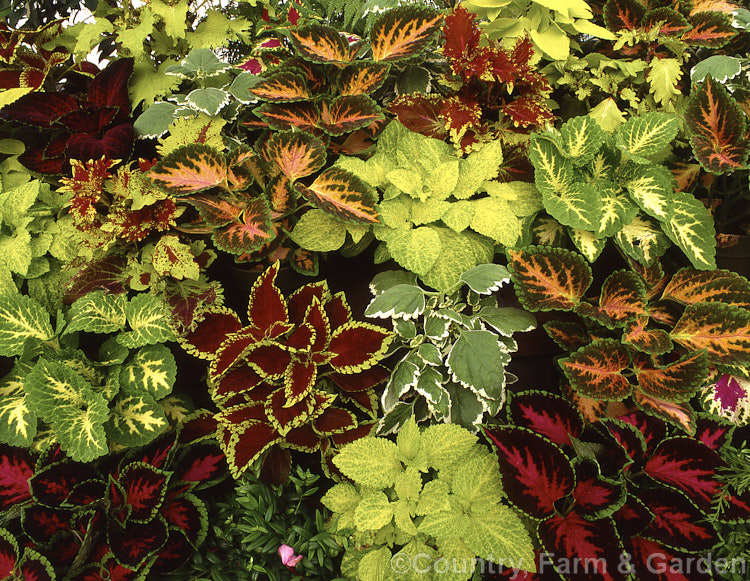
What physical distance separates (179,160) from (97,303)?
0.32 metres

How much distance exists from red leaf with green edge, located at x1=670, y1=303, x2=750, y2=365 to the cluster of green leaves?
76 cm

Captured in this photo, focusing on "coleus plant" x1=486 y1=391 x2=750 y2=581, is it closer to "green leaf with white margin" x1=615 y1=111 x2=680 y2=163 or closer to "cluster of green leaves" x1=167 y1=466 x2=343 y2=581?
"cluster of green leaves" x1=167 y1=466 x2=343 y2=581

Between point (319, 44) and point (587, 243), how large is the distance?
2.23 ft

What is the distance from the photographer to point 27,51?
1252mm

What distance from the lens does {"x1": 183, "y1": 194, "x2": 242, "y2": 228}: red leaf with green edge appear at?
991 mm

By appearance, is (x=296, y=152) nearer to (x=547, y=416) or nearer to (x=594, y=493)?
(x=547, y=416)

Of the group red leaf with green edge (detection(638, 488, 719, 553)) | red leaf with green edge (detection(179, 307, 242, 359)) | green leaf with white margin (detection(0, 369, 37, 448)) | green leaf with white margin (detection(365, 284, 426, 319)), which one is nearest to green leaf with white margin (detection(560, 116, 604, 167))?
green leaf with white margin (detection(365, 284, 426, 319))

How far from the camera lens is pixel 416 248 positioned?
3.21ft

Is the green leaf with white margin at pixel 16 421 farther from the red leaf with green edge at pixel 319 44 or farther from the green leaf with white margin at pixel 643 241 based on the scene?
the green leaf with white margin at pixel 643 241

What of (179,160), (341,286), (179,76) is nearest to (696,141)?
(341,286)

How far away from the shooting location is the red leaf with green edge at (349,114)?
1.05 metres

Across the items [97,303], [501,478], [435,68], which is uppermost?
[435,68]

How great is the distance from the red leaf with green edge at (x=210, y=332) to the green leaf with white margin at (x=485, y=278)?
462mm

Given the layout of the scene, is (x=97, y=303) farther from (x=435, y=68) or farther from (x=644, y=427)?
(x=644, y=427)
